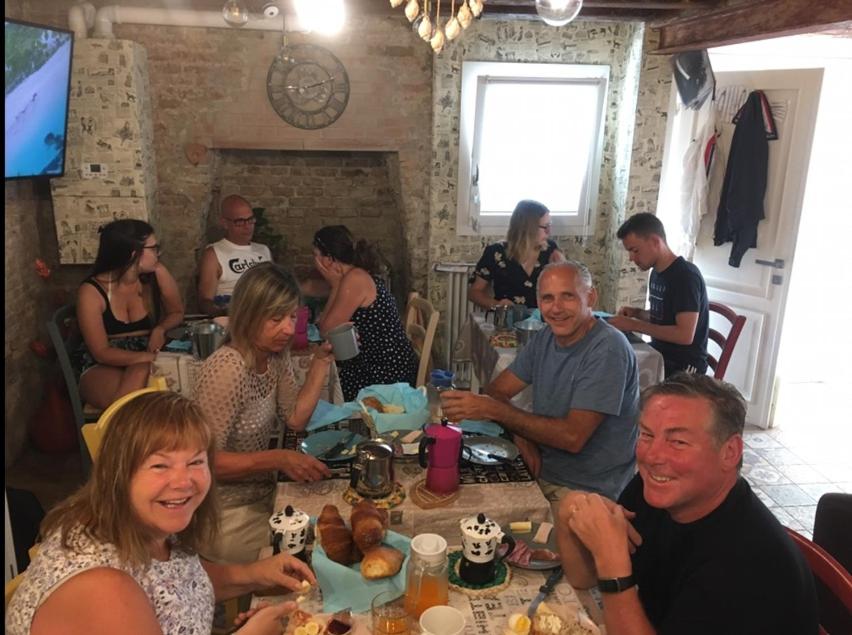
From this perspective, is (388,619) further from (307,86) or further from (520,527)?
(307,86)

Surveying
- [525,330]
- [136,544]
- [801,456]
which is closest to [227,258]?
[525,330]

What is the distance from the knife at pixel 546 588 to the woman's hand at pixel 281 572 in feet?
1.57

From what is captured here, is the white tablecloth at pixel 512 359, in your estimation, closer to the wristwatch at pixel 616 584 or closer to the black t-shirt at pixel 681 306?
the black t-shirt at pixel 681 306

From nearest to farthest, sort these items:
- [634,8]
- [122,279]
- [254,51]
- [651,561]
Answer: [651,561] < [122,279] < [634,8] < [254,51]

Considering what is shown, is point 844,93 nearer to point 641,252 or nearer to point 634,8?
point 634,8

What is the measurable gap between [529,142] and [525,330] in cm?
195

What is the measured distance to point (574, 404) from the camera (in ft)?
6.99

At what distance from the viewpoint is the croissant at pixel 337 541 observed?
4.99 ft

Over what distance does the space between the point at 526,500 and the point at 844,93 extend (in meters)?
4.48

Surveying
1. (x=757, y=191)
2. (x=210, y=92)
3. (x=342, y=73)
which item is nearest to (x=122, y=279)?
(x=210, y=92)

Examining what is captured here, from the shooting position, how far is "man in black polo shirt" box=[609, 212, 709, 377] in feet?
11.0

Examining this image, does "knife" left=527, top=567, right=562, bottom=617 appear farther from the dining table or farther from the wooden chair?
the wooden chair

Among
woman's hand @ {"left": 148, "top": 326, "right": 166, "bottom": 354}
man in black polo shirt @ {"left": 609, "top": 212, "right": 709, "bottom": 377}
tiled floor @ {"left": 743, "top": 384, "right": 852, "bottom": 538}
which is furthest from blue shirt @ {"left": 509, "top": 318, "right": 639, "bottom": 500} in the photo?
woman's hand @ {"left": 148, "top": 326, "right": 166, "bottom": 354}

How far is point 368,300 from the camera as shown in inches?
125
